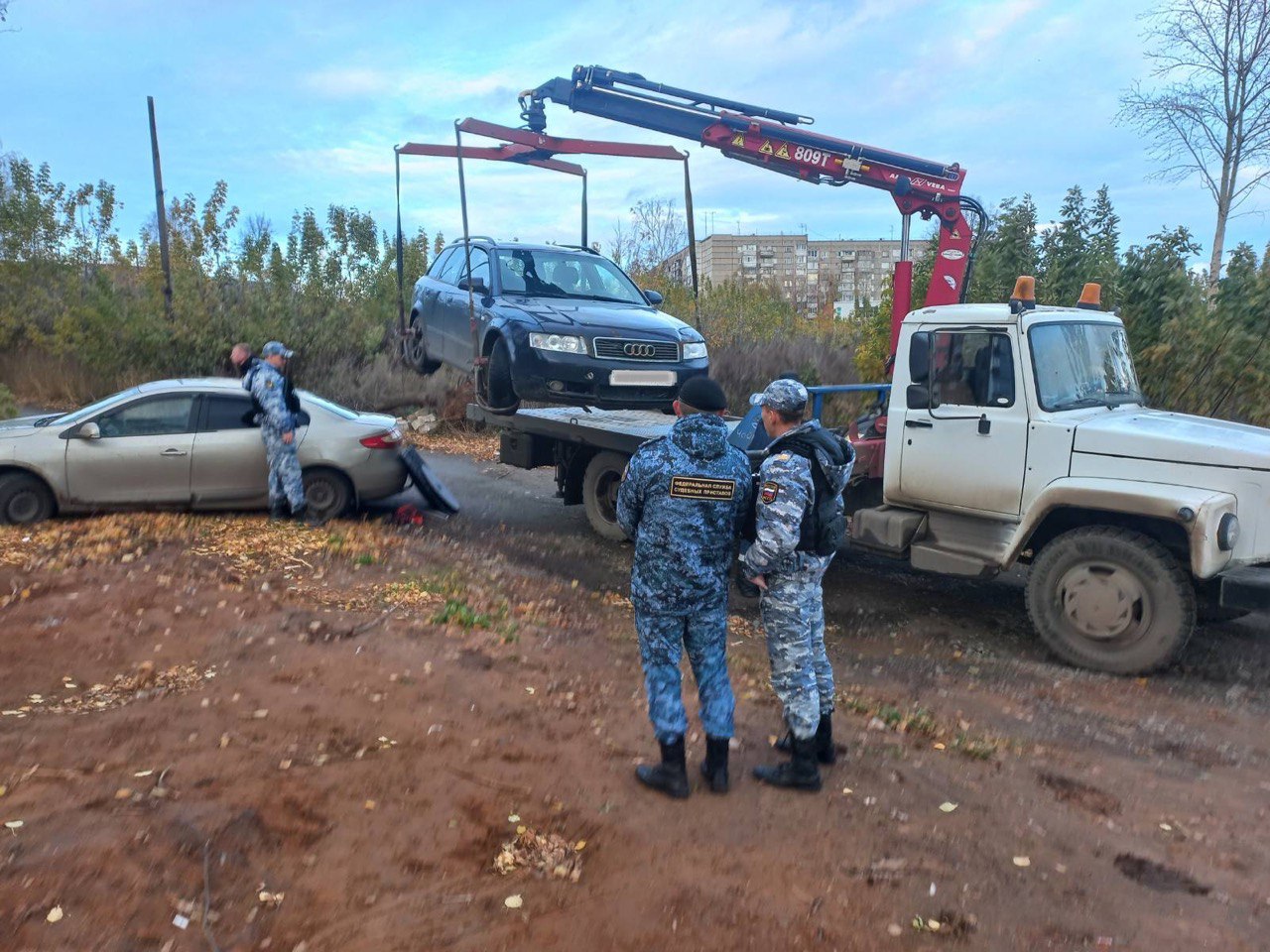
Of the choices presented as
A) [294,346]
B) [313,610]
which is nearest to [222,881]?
[313,610]

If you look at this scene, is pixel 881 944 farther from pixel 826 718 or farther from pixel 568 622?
pixel 568 622

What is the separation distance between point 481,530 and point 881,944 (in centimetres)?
665

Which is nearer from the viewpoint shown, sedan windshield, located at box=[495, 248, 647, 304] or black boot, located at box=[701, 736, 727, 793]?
black boot, located at box=[701, 736, 727, 793]

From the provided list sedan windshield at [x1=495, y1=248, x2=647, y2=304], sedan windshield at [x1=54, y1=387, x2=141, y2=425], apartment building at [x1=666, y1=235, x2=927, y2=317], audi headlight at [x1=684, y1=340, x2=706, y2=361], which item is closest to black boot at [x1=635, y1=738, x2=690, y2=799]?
audi headlight at [x1=684, y1=340, x2=706, y2=361]

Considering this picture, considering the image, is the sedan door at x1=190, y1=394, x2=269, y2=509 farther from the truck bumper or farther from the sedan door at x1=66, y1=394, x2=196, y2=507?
the truck bumper

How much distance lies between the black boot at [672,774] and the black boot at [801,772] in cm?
40

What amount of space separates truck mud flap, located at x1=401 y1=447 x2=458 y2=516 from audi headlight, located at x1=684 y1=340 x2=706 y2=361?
9.01ft

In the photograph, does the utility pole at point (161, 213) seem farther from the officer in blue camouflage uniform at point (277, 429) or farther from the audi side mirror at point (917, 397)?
the audi side mirror at point (917, 397)

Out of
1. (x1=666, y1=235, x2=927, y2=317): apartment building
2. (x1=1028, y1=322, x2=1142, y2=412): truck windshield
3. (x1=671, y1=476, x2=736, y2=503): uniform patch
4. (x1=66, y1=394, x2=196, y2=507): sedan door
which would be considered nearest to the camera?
(x1=671, y1=476, x2=736, y2=503): uniform patch

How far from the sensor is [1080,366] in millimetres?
6410

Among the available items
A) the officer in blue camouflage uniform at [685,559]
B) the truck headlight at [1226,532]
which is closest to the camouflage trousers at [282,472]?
the officer in blue camouflage uniform at [685,559]

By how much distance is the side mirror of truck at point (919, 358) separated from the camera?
660cm

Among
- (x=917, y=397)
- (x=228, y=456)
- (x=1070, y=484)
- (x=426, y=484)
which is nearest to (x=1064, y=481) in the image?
(x=1070, y=484)

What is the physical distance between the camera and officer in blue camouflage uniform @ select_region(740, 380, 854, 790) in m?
3.75
